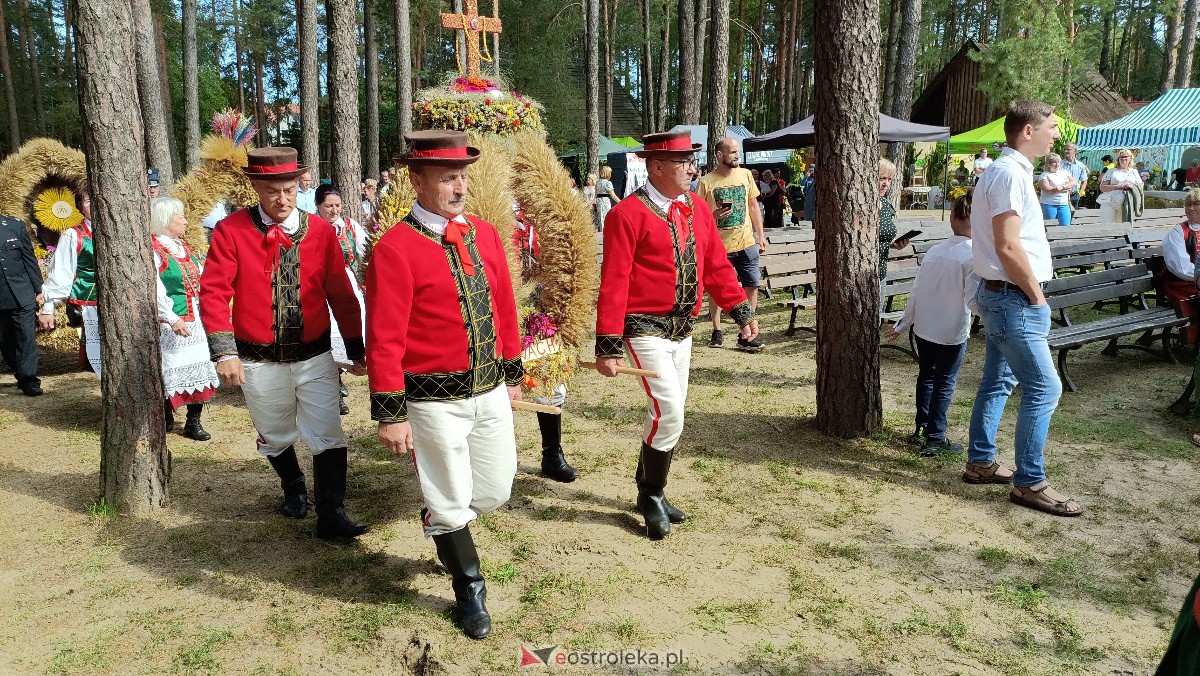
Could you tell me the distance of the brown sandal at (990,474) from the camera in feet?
16.2

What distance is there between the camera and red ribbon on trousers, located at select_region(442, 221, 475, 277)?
11.2 feet

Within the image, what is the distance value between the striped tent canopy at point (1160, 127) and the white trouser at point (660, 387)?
24607mm

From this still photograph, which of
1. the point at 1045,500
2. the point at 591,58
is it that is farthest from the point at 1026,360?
the point at 591,58

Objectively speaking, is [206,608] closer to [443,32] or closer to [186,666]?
[186,666]

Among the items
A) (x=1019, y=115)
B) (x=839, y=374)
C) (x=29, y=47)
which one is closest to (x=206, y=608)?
(x=839, y=374)

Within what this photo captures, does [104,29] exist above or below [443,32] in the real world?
below

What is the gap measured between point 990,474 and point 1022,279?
1.31 m

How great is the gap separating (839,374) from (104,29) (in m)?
4.84

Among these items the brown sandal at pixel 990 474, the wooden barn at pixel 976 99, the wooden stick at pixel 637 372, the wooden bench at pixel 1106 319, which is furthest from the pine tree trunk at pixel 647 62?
the wooden stick at pixel 637 372

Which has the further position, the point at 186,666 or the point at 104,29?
the point at 104,29

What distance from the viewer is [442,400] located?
3.42 m

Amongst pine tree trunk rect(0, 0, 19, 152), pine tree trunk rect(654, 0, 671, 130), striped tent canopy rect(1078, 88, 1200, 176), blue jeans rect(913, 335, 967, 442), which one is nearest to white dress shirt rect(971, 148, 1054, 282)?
blue jeans rect(913, 335, 967, 442)

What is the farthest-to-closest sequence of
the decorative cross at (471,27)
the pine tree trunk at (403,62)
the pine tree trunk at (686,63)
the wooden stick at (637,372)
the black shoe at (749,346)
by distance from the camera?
the pine tree trunk at (403,62) < the pine tree trunk at (686,63) < the decorative cross at (471,27) < the black shoe at (749,346) < the wooden stick at (637,372)

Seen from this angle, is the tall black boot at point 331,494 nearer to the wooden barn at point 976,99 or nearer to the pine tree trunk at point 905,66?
the pine tree trunk at point 905,66
